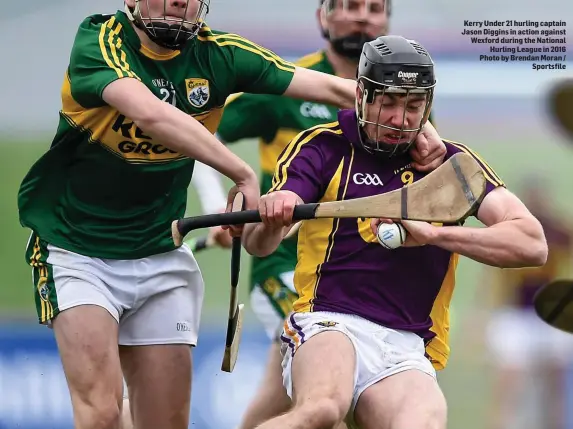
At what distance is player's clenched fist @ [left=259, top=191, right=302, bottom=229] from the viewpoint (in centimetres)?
340

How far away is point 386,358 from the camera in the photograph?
3506 mm

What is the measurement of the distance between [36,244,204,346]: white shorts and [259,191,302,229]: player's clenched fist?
2.33 ft

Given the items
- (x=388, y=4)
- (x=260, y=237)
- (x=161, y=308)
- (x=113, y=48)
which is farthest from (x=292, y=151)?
(x=388, y=4)

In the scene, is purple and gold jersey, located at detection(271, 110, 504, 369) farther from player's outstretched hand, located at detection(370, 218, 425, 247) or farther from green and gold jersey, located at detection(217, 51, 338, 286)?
green and gold jersey, located at detection(217, 51, 338, 286)

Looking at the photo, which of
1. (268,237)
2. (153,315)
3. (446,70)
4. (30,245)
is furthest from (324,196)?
(446,70)

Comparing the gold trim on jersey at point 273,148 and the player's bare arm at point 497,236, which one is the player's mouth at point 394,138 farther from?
the gold trim on jersey at point 273,148

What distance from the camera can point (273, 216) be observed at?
341 centimetres

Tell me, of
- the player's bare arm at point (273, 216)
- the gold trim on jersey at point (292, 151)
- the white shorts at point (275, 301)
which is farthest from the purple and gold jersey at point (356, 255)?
the white shorts at point (275, 301)

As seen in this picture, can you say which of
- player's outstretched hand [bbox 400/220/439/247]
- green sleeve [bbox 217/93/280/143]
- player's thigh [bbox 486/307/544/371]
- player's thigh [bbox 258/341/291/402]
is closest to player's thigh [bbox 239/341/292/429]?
player's thigh [bbox 258/341/291/402]

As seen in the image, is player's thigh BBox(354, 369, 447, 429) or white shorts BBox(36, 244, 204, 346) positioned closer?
player's thigh BBox(354, 369, 447, 429)

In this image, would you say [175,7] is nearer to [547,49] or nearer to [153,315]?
[153,315]

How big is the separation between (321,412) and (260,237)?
63cm

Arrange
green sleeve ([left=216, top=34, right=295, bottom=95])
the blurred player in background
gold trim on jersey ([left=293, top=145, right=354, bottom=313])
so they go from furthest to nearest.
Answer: the blurred player in background
green sleeve ([left=216, top=34, right=295, bottom=95])
gold trim on jersey ([left=293, top=145, right=354, bottom=313])

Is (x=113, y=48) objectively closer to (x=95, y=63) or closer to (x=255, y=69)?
(x=95, y=63)
